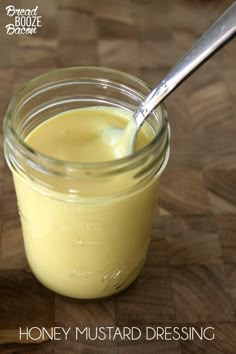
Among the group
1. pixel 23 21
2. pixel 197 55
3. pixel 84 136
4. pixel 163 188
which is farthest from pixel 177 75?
pixel 23 21

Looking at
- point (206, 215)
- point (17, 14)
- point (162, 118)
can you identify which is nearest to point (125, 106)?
point (162, 118)

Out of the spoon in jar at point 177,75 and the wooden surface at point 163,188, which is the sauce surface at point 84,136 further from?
the wooden surface at point 163,188

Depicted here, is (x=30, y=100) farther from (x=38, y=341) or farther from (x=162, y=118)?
(x=38, y=341)

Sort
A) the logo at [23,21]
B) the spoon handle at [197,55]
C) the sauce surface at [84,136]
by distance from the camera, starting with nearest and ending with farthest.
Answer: the spoon handle at [197,55] → the sauce surface at [84,136] → the logo at [23,21]

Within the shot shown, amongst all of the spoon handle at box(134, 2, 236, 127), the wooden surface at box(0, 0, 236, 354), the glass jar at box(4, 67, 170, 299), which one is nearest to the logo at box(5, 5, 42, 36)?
the wooden surface at box(0, 0, 236, 354)

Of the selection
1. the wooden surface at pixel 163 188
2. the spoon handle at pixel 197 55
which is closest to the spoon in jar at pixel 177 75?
the spoon handle at pixel 197 55

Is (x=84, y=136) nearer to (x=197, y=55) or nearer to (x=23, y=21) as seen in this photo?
(x=197, y=55)

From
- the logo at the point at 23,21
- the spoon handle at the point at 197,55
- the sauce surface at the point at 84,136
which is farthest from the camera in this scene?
the logo at the point at 23,21
